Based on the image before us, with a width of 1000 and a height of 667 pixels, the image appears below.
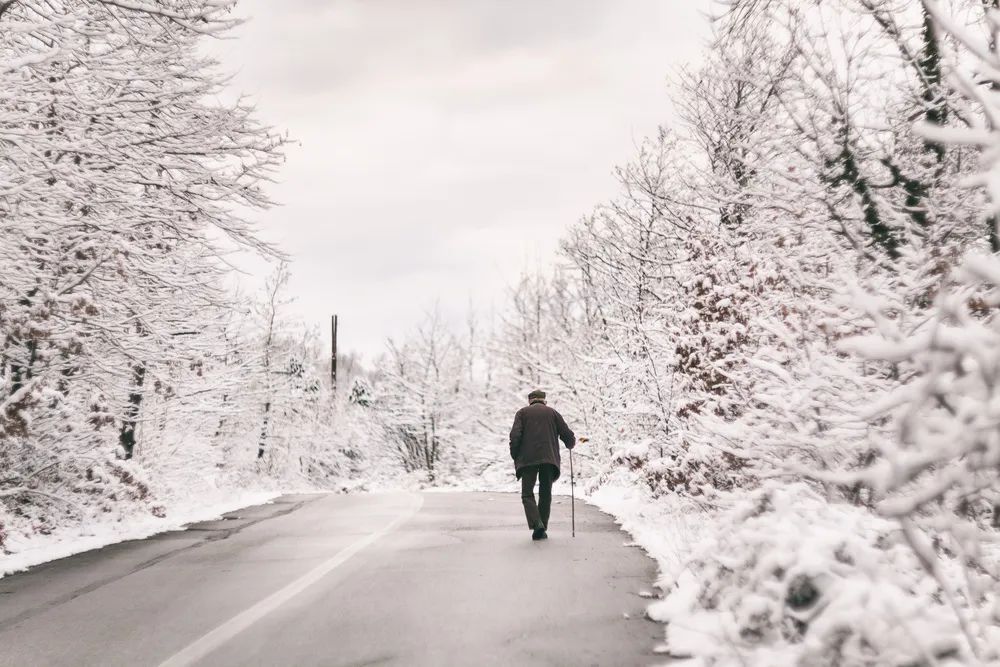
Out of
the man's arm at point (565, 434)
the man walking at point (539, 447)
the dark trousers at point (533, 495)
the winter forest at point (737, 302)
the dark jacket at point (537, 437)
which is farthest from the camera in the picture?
the man's arm at point (565, 434)

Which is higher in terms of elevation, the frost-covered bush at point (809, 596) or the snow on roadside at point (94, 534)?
the frost-covered bush at point (809, 596)

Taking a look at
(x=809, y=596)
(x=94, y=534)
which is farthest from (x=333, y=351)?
(x=809, y=596)

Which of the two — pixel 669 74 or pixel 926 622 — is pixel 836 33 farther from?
pixel 669 74

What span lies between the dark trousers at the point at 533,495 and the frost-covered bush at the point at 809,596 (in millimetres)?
4428

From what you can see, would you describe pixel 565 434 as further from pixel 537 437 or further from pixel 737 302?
pixel 737 302

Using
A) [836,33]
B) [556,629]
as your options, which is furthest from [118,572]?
[836,33]

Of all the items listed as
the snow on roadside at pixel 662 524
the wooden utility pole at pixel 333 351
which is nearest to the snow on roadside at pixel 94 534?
the snow on roadside at pixel 662 524

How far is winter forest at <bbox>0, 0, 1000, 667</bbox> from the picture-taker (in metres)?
3.06

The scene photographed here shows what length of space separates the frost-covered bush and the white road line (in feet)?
9.25

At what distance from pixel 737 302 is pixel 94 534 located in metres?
9.53

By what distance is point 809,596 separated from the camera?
379 centimetres

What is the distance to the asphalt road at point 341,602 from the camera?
474cm

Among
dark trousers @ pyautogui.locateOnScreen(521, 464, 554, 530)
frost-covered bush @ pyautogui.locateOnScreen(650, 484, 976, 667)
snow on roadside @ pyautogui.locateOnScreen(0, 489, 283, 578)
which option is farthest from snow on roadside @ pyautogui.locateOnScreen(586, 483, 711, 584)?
snow on roadside @ pyautogui.locateOnScreen(0, 489, 283, 578)

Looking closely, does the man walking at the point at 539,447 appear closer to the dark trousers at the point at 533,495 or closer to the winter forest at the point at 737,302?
the dark trousers at the point at 533,495
